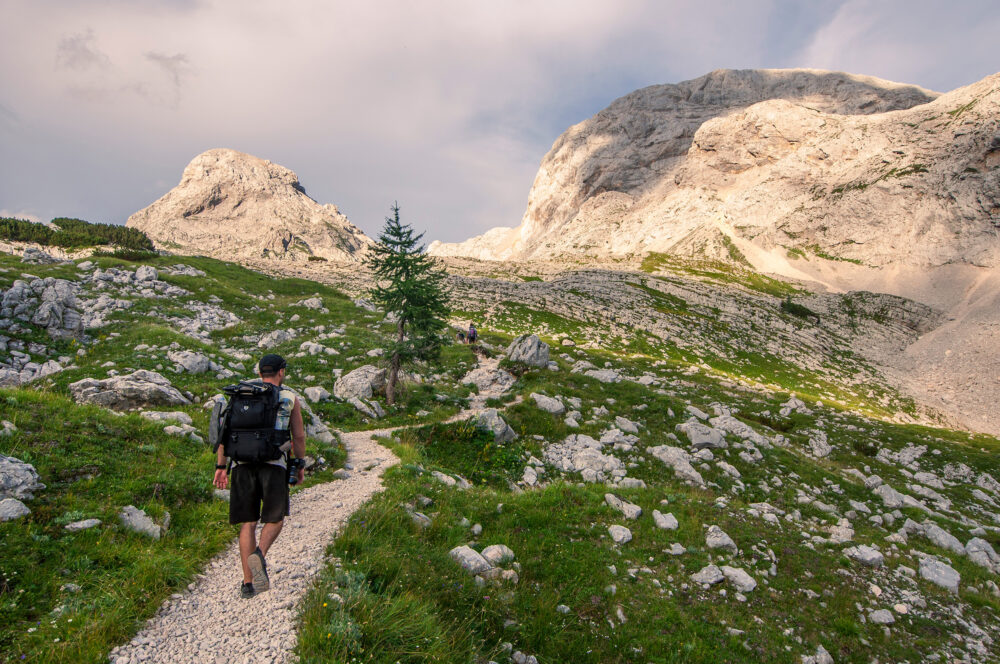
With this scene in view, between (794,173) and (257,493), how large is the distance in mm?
165954

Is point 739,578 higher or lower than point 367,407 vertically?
lower

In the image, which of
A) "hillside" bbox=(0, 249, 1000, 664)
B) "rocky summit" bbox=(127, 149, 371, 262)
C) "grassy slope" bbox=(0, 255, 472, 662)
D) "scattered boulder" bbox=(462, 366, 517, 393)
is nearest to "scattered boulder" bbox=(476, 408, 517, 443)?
"hillside" bbox=(0, 249, 1000, 664)

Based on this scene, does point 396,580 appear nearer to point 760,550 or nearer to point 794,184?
point 760,550

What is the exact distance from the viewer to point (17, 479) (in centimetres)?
691

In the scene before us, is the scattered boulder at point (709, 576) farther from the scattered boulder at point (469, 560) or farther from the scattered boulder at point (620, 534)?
the scattered boulder at point (469, 560)

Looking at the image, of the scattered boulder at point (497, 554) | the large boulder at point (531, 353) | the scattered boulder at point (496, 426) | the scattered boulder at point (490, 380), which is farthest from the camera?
the large boulder at point (531, 353)

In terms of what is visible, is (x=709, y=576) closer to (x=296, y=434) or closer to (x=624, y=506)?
(x=624, y=506)

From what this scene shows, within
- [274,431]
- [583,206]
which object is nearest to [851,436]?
[274,431]

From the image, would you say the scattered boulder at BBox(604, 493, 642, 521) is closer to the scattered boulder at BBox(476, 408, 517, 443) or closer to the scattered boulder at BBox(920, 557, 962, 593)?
the scattered boulder at BBox(476, 408, 517, 443)

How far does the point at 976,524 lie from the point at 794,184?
5770 inches

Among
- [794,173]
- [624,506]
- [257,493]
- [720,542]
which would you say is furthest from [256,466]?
[794,173]

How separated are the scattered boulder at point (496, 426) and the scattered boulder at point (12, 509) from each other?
488 inches

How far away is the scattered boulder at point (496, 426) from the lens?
53.8 ft


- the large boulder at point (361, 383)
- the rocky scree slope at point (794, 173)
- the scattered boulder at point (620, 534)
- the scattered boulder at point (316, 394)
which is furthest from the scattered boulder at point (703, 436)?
the rocky scree slope at point (794, 173)
